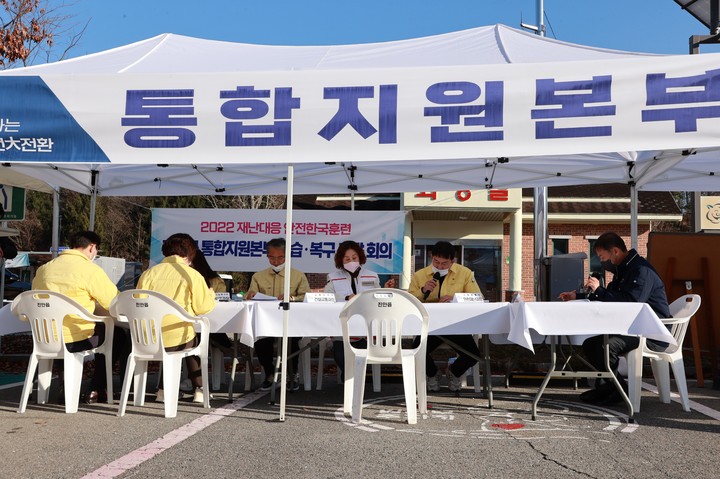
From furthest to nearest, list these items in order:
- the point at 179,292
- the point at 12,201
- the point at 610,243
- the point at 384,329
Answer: the point at 12,201
the point at 610,243
the point at 179,292
the point at 384,329

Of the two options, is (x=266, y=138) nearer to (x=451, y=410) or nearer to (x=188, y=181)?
(x=451, y=410)

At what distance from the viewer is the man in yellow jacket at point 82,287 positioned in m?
5.37

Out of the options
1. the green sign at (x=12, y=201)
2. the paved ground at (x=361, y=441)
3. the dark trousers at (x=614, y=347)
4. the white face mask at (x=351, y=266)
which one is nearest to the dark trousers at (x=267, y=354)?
the paved ground at (x=361, y=441)

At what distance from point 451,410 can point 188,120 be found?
3.02 m

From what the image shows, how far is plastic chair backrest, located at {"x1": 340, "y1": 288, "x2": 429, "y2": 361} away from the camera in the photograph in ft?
16.3

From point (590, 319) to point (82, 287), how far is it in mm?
3869

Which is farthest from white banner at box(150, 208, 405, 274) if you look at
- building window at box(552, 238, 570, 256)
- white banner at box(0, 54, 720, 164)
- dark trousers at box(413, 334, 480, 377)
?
building window at box(552, 238, 570, 256)

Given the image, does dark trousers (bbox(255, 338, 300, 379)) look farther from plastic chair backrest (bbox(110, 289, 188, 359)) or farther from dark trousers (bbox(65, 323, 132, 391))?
plastic chair backrest (bbox(110, 289, 188, 359))

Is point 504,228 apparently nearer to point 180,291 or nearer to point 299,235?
point 299,235

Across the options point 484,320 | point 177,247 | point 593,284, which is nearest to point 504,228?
point 593,284

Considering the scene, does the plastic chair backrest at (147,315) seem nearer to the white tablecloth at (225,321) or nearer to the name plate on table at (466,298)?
the white tablecloth at (225,321)

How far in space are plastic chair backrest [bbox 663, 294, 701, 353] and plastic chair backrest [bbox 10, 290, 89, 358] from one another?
4.71 metres

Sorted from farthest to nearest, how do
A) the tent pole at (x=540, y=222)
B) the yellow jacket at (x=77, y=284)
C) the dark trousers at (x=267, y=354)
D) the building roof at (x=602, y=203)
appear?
the building roof at (x=602, y=203) < the tent pole at (x=540, y=222) < the dark trousers at (x=267, y=354) < the yellow jacket at (x=77, y=284)

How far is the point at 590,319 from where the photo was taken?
5008mm
